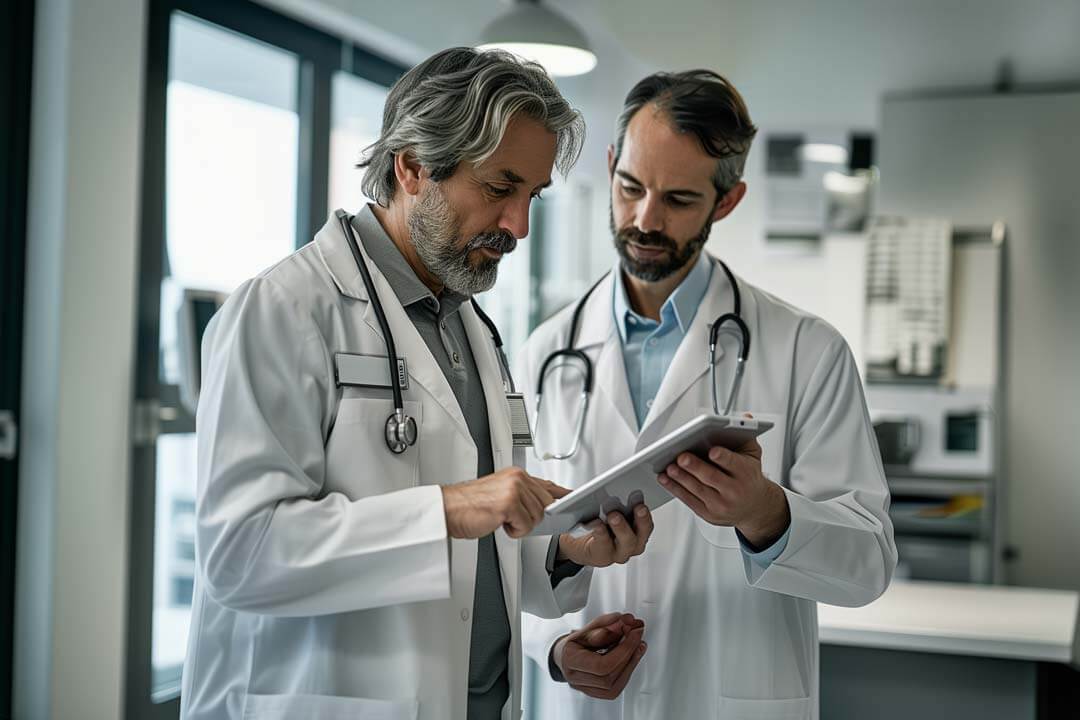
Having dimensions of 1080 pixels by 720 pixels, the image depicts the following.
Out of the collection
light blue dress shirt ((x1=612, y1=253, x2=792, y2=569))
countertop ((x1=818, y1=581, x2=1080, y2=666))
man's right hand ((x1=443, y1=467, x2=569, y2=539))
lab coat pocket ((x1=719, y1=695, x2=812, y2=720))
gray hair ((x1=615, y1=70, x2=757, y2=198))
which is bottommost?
countertop ((x1=818, y1=581, x2=1080, y2=666))

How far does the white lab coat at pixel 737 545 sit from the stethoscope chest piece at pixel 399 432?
590 millimetres

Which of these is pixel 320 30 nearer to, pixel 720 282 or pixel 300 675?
pixel 720 282

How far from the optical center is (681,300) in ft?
6.29

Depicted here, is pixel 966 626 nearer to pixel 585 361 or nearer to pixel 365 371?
pixel 585 361

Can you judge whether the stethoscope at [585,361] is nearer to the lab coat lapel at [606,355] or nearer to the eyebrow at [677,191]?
the lab coat lapel at [606,355]

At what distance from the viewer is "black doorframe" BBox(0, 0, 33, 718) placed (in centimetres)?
297

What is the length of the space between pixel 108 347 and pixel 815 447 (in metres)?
2.21

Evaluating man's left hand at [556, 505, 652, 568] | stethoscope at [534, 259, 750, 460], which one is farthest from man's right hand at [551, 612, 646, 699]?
stethoscope at [534, 259, 750, 460]

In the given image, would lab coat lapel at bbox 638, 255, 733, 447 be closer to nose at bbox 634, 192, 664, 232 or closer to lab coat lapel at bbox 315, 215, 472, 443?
nose at bbox 634, 192, 664, 232

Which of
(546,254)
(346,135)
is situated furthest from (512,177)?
(546,254)

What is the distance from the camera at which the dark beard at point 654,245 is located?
1.86m

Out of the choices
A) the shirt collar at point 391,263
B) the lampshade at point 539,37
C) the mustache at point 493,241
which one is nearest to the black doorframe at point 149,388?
the lampshade at point 539,37

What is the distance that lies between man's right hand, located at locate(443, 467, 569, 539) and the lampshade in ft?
7.50

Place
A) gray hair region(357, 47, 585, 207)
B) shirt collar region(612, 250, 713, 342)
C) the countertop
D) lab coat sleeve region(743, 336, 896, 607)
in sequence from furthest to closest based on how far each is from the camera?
the countertop, shirt collar region(612, 250, 713, 342), lab coat sleeve region(743, 336, 896, 607), gray hair region(357, 47, 585, 207)
